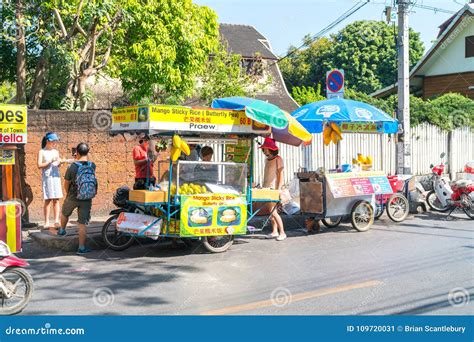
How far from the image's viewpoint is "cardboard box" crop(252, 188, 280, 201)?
31.2 ft

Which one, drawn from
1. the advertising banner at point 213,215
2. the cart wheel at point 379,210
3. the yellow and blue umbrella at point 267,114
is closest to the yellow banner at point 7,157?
the advertising banner at point 213,215

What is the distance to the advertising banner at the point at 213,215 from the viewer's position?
8508 millimetres

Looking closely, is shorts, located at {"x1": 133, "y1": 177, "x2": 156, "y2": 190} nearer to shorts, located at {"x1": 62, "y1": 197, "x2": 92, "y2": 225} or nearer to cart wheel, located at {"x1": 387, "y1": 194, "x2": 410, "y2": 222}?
shorts, located at {"x1": 62, "y1": 197, "x2": 92, "y2": 225}

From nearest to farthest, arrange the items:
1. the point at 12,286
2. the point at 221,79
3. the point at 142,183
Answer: the point at 12,286 → the point at 142,183 → the point at 221,79

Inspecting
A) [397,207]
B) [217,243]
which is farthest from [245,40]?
[217,243]

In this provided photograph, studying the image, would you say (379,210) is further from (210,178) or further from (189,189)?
(189,189)

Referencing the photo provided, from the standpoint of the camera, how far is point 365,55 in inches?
1519

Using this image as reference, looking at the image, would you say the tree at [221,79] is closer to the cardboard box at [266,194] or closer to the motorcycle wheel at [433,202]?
the motorcycle wheel at [433,202]

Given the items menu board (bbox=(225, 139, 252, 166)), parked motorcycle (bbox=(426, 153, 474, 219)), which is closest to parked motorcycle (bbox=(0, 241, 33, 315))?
menu board (bbox=(225, 139, 252, 166))

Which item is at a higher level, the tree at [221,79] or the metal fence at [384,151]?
the tree at [221,79]

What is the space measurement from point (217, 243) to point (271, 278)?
1.91m

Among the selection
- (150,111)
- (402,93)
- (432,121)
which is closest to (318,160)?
(402,93)

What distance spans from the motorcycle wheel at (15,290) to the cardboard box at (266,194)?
4321 mm

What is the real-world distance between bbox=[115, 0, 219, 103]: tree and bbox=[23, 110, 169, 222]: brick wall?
368 cm
